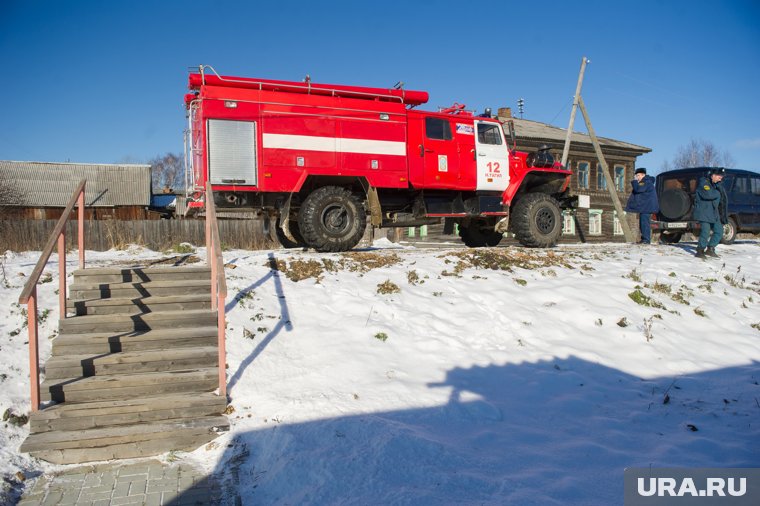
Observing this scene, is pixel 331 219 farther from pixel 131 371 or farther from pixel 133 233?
pixel 133 233

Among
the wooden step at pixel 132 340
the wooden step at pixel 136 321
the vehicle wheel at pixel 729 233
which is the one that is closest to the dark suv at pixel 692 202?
the vehicle wheel at pixel 729 233

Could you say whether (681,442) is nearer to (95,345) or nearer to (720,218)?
(95,345)

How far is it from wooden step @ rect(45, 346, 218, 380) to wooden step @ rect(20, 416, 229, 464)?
70 centimetres

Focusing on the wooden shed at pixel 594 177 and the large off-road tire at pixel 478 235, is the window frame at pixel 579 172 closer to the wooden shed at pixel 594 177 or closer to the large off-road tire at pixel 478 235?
the wooden shed at pixel 594 177

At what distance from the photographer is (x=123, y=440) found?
432 centimetres

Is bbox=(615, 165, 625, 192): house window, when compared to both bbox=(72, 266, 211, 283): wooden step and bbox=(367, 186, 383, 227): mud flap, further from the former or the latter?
bbox=(72, 266, 211, 283): wooden step

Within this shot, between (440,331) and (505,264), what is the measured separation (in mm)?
2655

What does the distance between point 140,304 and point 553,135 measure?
2598 centimetres

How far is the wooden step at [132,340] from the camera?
5.21 meters

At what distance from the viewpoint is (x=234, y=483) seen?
3.77 m

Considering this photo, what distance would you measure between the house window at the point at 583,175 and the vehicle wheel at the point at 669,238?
15174 mm

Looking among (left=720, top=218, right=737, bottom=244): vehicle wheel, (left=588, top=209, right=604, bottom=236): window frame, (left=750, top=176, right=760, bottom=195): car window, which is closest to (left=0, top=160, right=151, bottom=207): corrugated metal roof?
(left=588, top=209, right=604, bottom=236): window frame

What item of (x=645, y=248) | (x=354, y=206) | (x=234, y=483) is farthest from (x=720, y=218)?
(x=234, y=483)

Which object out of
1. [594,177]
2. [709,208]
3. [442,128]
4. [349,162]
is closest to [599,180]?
[594,177]
